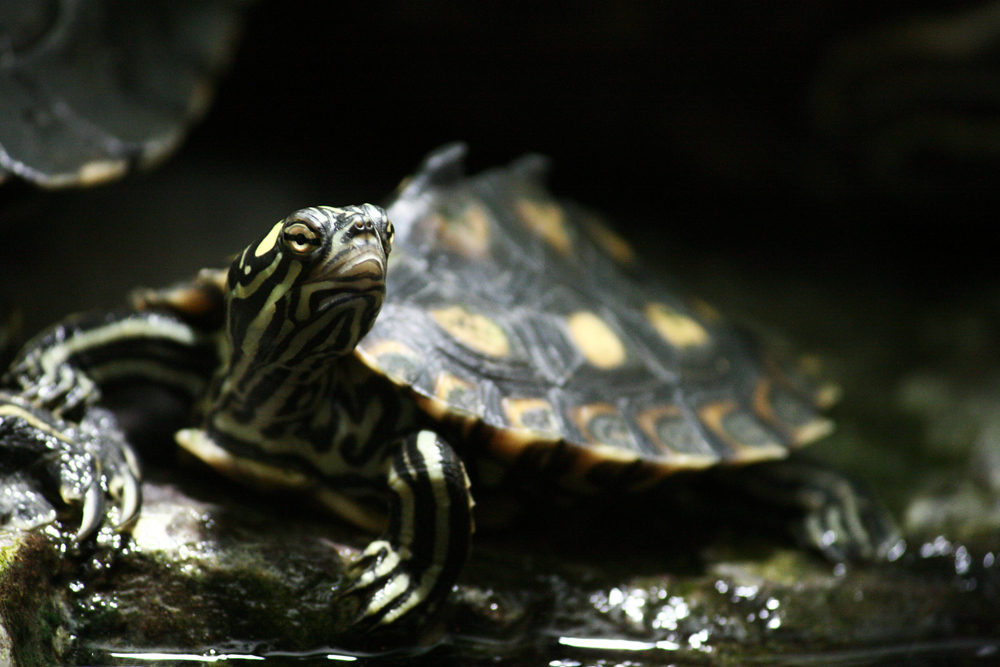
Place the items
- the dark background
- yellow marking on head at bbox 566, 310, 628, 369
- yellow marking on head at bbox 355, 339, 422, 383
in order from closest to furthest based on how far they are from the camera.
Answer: yellow marking on head at bbox 355, 339, 422, 383
yellow marking on head at bbox 566, 310, 628, 369
the dark background

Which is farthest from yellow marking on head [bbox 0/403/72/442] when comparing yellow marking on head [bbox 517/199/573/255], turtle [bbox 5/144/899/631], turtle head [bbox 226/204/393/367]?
yellow marking on head [bbox 517/199/573/255]

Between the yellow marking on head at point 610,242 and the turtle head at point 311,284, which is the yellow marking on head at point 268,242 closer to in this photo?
the turtle head at point 311,284

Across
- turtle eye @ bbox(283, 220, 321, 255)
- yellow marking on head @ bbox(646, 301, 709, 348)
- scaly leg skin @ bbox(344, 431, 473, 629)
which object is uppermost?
yellow marking on head @ bbox(646, 301, 709, 348)

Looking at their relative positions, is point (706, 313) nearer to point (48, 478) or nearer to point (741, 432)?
point (741, 432)

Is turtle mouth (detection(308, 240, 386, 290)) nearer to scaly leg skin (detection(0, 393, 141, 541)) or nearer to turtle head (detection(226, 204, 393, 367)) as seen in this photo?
turtle head (detection(226, 204, 393, 367))

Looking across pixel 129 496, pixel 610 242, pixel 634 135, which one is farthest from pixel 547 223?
pixel 634 135

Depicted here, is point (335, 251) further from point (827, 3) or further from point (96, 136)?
point (827, 3)

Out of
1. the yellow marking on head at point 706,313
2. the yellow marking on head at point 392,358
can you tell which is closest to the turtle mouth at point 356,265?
the yellow marking on head at point 392,358
